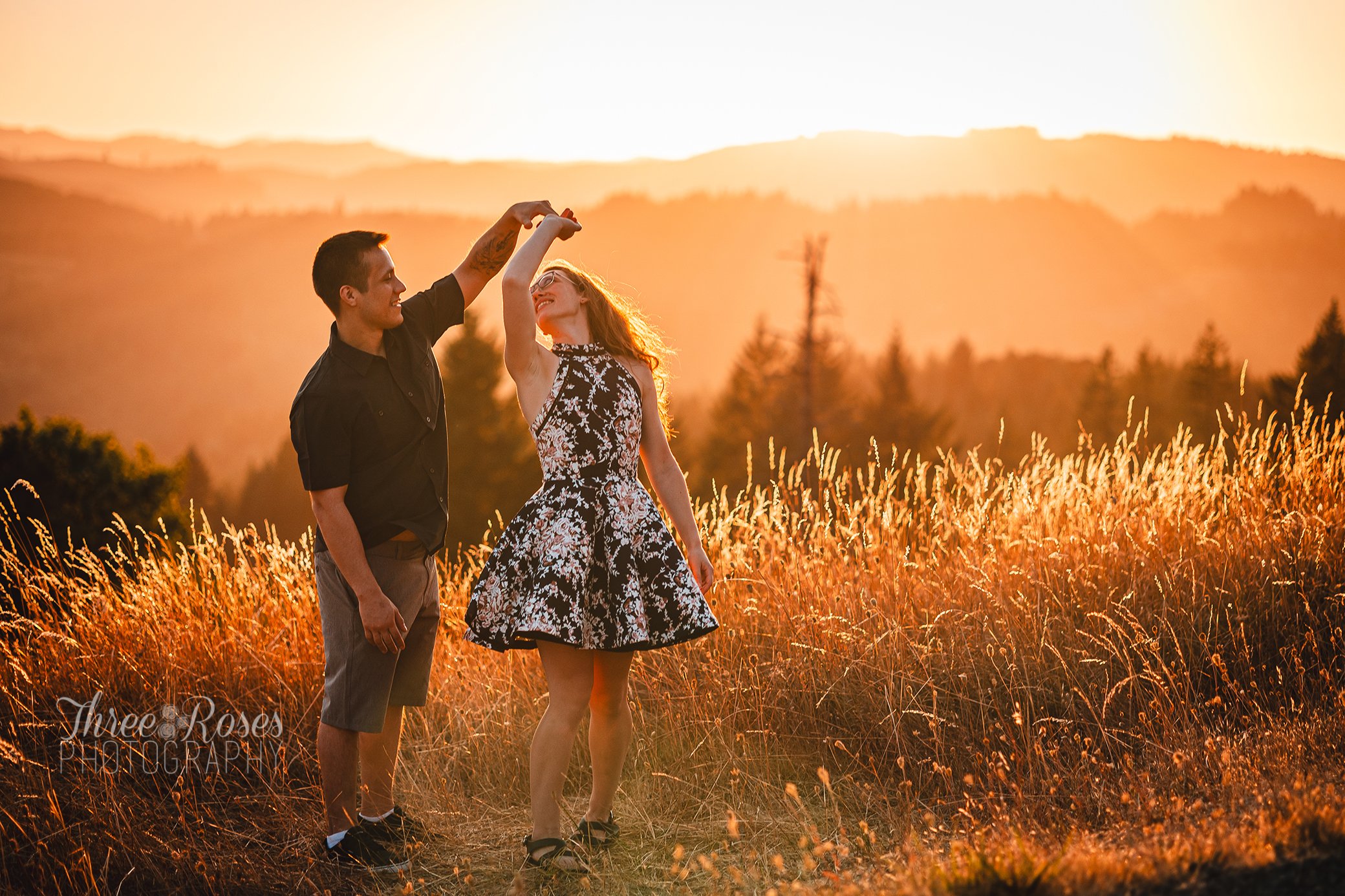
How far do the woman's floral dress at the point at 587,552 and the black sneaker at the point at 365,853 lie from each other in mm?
857

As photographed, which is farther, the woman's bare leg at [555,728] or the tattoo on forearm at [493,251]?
the tattoo on forearm at [493,251]

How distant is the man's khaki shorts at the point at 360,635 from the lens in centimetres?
282

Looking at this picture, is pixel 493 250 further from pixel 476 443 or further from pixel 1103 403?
pixel 1103 403

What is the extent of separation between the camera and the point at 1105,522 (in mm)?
4488

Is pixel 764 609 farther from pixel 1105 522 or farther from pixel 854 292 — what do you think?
pixel 854 292

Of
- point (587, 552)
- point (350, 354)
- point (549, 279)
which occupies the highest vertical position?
point (549, 279)

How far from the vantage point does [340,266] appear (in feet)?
9.39

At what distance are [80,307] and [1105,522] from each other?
4907 inches

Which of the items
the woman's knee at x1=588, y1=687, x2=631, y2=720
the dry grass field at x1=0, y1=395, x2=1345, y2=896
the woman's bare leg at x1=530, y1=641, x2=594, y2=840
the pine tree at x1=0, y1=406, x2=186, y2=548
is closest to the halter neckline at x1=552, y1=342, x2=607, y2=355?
the woman's bare leg at x1=530, y1=641, x2=594, y2=840

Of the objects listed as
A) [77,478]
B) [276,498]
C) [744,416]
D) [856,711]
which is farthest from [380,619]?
[276,498]

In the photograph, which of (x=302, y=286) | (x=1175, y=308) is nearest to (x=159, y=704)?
(x=1175, y=308)

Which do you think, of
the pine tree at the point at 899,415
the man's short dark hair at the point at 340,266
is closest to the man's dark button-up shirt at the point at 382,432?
the man's short dark hair at the point at 340,266

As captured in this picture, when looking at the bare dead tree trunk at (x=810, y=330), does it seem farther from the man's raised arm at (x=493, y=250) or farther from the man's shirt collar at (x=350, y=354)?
the man's shirt collar at (x=350, y=354)

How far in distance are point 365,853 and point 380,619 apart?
867 mm
